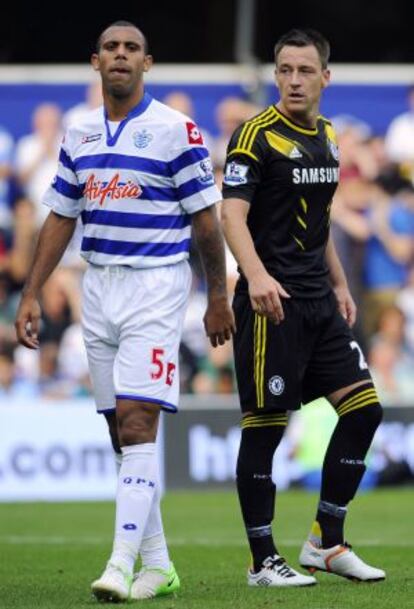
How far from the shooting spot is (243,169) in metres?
7.88

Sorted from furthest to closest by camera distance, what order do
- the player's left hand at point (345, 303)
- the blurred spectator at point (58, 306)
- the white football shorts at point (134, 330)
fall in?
the blurred spectator at point (58, 306), the player's left hand at point (345, 303), the white football shorts at point (134, 330)

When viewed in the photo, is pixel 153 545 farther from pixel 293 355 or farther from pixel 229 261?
pixel 229 261

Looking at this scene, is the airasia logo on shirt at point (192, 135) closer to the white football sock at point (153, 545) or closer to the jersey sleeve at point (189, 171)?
the jersey sleeve at point (189, 171)

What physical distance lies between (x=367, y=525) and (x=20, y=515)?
3.04 metres

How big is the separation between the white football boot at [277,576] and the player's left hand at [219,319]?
1.10 metres

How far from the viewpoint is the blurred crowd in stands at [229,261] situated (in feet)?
59.2

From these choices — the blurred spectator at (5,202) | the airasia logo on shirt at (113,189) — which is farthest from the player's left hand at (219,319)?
the blurred spectator at (5,202)

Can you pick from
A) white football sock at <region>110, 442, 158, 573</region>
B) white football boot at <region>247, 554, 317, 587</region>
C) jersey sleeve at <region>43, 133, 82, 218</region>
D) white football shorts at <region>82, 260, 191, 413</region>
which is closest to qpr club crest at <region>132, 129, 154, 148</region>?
jersey sleeve at <region>43, 133, 82, 218</region>

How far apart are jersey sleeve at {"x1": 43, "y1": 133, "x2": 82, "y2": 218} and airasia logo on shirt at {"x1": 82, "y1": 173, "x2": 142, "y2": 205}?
0.20 meters

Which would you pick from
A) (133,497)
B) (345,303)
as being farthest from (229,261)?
(133,497)

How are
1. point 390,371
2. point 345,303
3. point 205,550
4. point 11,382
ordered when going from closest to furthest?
point 345,303 < point 205,550 < point 11,382 < point 390,371

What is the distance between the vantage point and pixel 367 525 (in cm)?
1287

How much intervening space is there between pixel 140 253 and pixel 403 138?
11840mm

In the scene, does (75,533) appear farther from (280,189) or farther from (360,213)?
(360,213)
